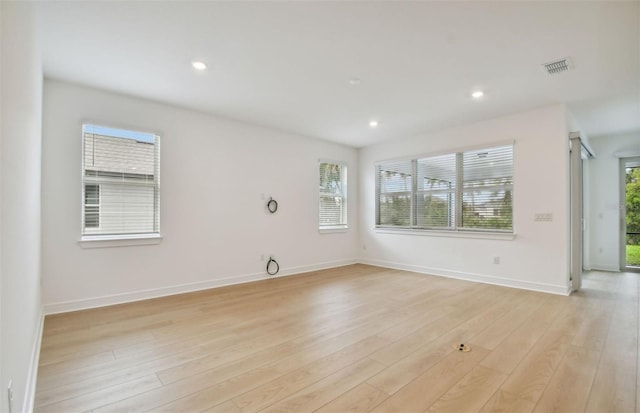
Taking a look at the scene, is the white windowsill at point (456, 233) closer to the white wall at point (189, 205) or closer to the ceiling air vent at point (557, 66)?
the white wall at point (189, 205)

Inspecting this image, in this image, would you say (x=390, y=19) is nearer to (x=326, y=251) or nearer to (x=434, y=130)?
(x=434, y=130)

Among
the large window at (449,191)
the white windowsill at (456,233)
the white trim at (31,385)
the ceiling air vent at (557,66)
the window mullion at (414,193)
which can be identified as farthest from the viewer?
the window mullion at (414,193)

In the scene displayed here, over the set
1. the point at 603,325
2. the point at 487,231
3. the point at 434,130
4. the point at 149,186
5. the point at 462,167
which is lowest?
the point at 603,325

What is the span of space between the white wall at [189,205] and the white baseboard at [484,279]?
52.8 inches

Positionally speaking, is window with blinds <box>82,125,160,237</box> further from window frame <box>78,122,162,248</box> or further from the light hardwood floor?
the light hardwood floor

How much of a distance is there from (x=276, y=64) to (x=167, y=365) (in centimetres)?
287

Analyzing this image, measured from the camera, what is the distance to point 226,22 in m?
2.42

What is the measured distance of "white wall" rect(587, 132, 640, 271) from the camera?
5.85 meters

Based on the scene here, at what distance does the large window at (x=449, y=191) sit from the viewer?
4801mm

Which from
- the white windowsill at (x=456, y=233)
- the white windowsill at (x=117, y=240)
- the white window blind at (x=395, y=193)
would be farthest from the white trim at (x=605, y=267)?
the white windowsill at (x=117, y=240)

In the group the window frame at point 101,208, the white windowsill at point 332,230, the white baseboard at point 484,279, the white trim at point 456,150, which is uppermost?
the white trim at point 456,150

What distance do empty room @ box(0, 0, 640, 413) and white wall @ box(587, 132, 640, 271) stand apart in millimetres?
39

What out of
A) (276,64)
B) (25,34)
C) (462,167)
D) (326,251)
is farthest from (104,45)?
(462,167)

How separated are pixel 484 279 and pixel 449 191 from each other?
1593 millimetres
